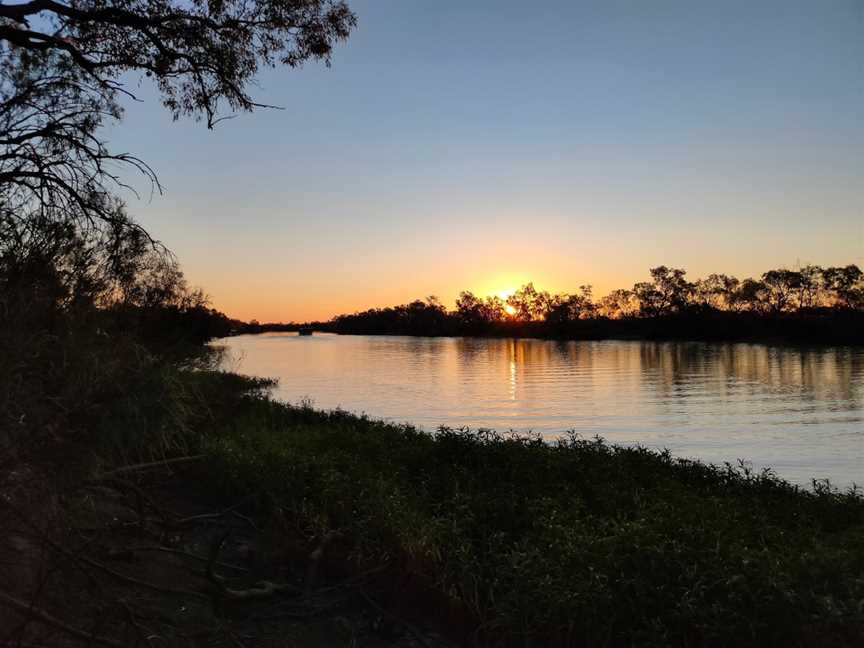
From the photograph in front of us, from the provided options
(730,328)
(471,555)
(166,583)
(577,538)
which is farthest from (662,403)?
(730,328)

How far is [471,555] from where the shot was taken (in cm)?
769

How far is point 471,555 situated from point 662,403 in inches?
1303

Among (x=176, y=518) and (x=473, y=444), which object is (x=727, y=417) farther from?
(x=176, y=518)

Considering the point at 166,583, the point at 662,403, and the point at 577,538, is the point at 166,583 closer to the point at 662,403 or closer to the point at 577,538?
the point at 577,538

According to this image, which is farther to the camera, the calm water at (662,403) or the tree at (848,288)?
the tree at (848,288)

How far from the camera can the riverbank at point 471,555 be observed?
5551 millimetres

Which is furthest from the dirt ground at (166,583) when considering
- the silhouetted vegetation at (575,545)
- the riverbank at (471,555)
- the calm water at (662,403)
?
the calm water at (662,403)

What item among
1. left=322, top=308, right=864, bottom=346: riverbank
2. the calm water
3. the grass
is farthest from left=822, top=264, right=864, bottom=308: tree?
the grass

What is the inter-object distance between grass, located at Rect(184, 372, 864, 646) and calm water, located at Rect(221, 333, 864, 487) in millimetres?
8480

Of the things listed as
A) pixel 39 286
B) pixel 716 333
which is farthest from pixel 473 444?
pixel 716 333

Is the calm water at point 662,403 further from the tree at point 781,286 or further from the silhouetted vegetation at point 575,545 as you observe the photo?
the tree at point 781,286

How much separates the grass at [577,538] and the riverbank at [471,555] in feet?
0.09

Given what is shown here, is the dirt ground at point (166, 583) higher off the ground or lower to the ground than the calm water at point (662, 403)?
higher

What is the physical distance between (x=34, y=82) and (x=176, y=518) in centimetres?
710
